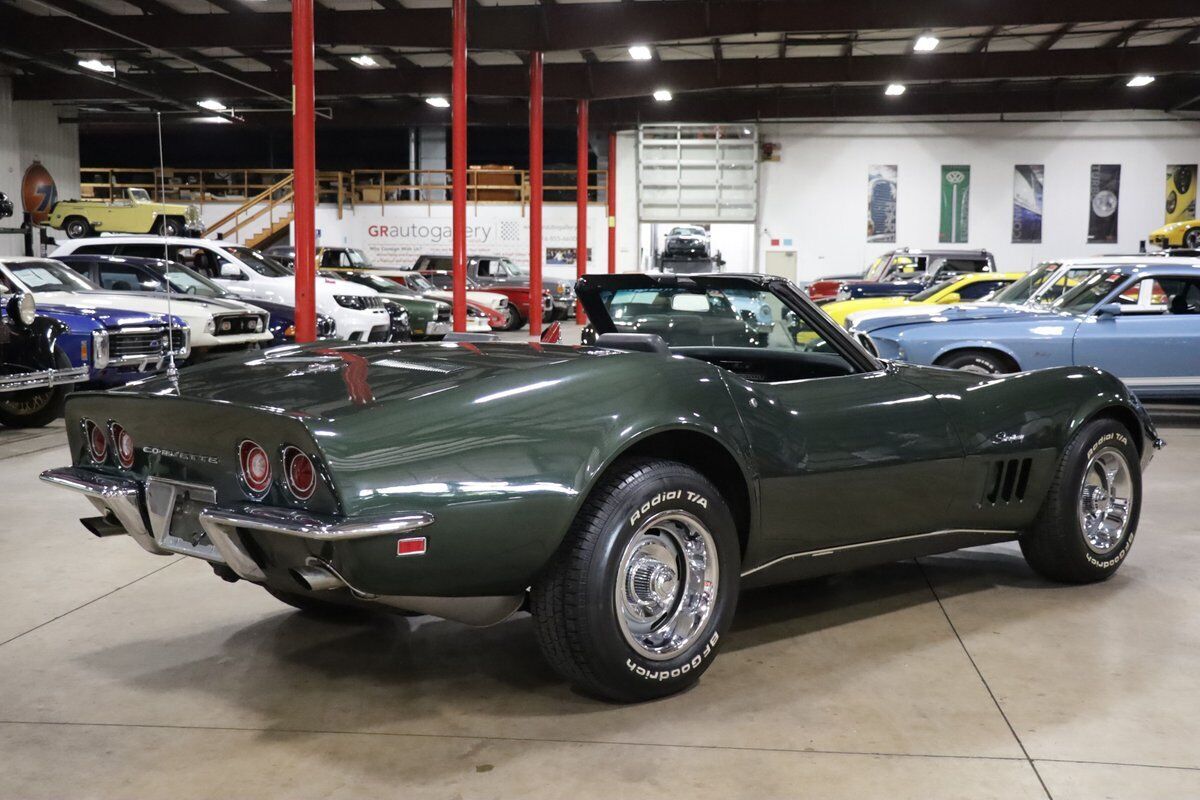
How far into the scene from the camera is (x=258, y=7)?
19734 mm

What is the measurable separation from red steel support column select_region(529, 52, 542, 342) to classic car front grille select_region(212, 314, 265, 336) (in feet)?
24.9

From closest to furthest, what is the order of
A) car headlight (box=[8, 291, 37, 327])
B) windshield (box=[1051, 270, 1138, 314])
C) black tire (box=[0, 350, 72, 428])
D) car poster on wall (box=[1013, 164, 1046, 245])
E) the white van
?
car headlight (box=[8, 291, 37, 327]), black tire (box=[0, 350, 72, 428]), windshield (box=[1051, 270, 1138, 314]), the white van, car poster on wall (box=[1013, 164, 1046, 245])

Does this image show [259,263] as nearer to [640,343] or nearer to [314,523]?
[640,343]

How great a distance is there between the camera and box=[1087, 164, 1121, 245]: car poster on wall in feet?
101

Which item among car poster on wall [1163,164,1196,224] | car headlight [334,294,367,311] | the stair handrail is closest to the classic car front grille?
car headlight [334,294,367,311]

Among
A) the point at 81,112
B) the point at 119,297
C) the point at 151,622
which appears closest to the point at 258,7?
the point at 119,297

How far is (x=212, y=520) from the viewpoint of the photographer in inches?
114

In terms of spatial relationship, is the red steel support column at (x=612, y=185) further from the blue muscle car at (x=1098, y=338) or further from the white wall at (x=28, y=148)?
the blue muscle car at (x=1098, y=338)

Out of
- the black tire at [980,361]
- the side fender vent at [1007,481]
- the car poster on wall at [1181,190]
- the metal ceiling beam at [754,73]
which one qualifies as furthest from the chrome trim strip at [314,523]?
the car poster on wall at [1181,190]

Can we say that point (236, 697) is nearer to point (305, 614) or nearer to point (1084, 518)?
point (305, 614)

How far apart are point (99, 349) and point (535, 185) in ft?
39.3

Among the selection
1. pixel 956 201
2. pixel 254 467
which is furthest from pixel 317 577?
pixel 956 201

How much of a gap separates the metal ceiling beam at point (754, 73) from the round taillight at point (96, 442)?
21699 mm

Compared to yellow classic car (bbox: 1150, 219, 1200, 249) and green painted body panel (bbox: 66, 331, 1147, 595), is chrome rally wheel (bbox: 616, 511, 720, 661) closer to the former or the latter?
green painted body panel (bbox: 66, 331, 1147, 595)
